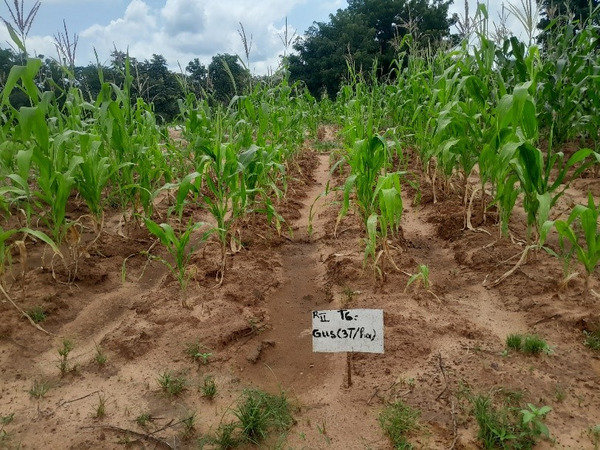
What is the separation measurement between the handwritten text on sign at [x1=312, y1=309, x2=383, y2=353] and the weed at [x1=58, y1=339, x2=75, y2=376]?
3.62ft

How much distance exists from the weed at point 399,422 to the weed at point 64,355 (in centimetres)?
134

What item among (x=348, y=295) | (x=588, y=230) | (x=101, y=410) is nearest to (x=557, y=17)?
(x=588, y=230)

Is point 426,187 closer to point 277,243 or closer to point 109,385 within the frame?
point 277,243

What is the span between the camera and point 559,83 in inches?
140

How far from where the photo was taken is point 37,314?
224cm

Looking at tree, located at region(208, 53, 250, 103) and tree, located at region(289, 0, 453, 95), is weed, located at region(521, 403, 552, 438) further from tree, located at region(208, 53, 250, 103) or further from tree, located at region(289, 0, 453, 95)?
tree, located at region(289, 0, 453, 95)

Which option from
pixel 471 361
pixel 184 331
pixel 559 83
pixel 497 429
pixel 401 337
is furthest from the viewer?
pixel 559 83

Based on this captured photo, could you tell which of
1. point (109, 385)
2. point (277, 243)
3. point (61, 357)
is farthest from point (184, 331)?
point (277, 243)

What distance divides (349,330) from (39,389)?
1.28 meters

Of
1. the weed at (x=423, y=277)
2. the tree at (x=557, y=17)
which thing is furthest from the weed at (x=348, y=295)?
the tree at (x=557, y=17)

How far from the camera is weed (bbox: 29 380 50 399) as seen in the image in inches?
69.3

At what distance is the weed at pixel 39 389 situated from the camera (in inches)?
69.3

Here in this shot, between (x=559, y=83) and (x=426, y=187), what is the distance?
4.56 feet

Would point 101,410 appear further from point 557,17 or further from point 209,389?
point 557,17
